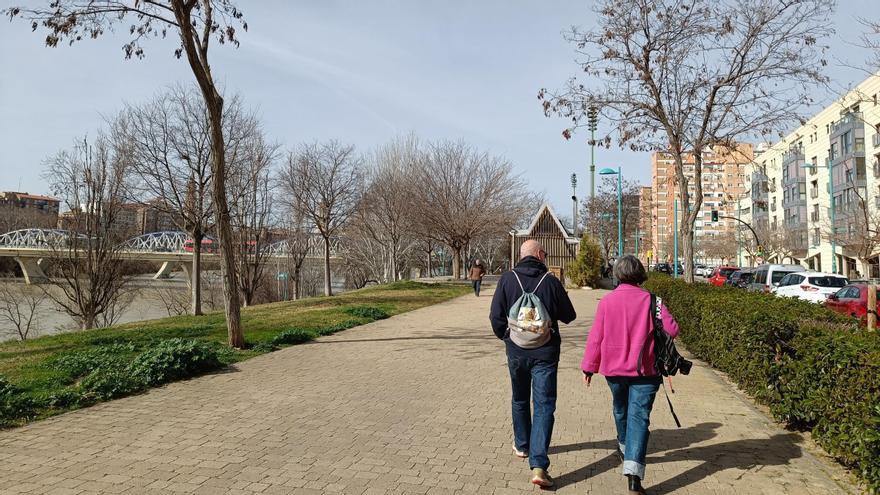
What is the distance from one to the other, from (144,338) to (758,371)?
1037 cm

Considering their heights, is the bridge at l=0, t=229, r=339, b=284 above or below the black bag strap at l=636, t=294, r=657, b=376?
above

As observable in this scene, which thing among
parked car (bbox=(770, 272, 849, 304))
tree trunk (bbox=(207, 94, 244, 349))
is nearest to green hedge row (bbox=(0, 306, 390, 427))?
tree trunk (bbox=(207, 94, 244, 349))

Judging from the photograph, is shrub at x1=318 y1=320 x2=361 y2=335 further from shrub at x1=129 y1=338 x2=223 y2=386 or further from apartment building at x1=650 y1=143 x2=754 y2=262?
apartment building at x1=650 y1=143 x2=754 y2=262

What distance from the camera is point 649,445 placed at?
518 cm

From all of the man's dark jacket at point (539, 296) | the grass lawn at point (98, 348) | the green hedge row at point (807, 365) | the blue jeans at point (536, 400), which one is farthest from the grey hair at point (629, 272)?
the grass lawn at point (98, 348)

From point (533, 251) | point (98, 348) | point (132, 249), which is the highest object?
point (132, 249)

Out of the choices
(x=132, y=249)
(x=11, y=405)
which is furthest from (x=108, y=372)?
(x=132, y=249)

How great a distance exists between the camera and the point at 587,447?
5.11 meters

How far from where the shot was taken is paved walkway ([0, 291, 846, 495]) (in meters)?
4.21

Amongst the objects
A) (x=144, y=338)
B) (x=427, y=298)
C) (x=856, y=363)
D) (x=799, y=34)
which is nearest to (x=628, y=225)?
(x=427, y=298)

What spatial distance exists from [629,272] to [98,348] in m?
8.79

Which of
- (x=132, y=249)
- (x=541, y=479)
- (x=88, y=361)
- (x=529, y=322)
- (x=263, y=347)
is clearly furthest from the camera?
(x=132, y=249)

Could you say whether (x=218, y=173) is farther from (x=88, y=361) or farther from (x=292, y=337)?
(x=88, y=361)

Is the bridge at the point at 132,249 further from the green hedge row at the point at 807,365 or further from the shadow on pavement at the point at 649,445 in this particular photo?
the shadow on pavement at the point at 649,445
